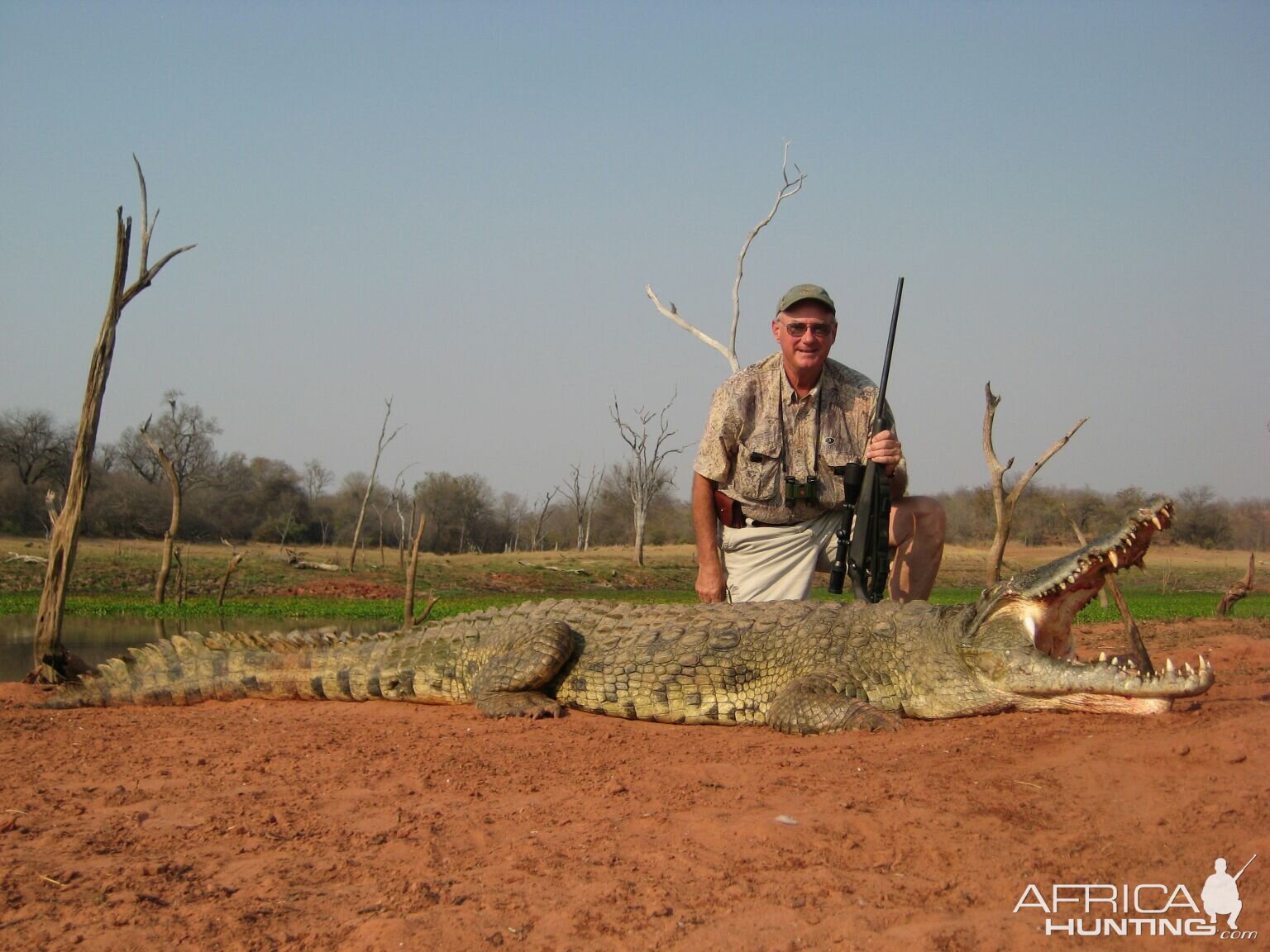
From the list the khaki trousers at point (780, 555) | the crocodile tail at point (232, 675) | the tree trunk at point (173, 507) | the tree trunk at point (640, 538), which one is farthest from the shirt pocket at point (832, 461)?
the tree trunk at point (640, 538)

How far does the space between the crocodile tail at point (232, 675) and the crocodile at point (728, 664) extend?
1 centimetres

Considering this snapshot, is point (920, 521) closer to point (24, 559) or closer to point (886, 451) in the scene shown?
point (886, 451)

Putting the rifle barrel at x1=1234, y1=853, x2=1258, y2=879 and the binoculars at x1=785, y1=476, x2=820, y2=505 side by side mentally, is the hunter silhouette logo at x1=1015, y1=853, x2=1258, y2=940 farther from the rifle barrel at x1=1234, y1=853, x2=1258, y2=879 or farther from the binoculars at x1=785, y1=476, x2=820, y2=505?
the binoculars at x1=785, y1=476, x2=820, y2=505

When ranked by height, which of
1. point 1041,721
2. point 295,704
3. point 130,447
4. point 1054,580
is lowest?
point 295,704

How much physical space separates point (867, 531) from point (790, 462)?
0.80 m

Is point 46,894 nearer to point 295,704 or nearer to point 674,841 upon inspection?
point 674,841

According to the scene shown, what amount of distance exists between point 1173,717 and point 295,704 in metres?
5.08

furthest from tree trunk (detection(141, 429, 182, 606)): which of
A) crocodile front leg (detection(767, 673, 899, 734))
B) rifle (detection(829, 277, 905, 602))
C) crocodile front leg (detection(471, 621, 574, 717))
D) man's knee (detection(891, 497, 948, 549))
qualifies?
crocodile front leg (detection(767, 673, 899, 734))

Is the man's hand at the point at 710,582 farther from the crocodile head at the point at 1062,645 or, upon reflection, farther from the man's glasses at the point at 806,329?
the crocodile head at the point at 1062,645

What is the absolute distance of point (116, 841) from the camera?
3410mm

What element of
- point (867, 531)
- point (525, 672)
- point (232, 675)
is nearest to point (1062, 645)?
point (867, 531)

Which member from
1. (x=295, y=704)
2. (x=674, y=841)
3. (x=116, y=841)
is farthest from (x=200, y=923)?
Answer: (x=295, y=704)

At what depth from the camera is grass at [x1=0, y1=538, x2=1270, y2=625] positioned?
59.1ft

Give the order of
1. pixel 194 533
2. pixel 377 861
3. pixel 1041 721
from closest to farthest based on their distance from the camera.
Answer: pixel 377 861, pixel 1041 721, pixel 194 533
